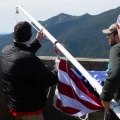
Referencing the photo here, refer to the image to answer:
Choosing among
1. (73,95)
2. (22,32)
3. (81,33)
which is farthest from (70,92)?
(81,33)

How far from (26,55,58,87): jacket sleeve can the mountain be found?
394ft

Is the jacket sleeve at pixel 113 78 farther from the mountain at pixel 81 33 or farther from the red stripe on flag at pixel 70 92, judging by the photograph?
the mountain at pixel 81 33

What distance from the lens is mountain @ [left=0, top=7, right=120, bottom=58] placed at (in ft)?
438

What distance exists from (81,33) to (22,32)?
500 ft

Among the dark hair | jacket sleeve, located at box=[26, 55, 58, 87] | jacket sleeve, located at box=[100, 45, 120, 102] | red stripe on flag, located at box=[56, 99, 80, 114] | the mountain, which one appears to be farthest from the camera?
the mountain

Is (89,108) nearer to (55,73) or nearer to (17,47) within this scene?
(55,73)

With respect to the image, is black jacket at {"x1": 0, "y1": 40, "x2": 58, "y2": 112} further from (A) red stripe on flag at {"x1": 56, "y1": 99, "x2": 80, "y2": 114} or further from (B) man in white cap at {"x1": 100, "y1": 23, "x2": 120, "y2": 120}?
(B) man in white cap at {"x1": 100, "y1": 23, "x2": 120, "y2": 120}

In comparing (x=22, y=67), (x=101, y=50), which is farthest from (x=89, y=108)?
(x=101, y=50)

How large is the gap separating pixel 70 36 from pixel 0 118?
5752 inches

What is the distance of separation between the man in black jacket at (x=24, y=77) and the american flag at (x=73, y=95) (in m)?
0.19

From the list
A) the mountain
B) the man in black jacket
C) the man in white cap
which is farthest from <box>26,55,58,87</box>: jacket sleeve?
the mountain

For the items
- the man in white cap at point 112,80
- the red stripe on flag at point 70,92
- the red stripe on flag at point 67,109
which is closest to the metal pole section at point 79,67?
the man in white cap at point 112,80

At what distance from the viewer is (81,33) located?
509 ft

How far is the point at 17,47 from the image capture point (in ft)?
12.6
